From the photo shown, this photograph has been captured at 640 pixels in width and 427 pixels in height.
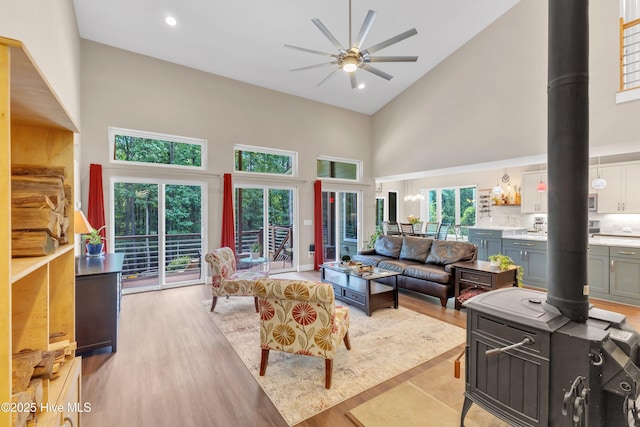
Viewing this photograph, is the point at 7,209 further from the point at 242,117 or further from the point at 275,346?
the point at 242,117

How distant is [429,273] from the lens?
4.56 meters

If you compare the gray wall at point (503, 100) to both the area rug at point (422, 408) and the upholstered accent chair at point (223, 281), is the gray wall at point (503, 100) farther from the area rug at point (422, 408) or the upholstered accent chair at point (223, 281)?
the upholstered accent chair at point (223, 281)

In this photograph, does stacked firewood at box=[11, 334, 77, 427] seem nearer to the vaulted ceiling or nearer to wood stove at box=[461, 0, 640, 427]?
wood stove at box=[461, 0, 640, 427]

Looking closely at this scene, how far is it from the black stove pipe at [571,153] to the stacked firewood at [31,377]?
2.38 meters

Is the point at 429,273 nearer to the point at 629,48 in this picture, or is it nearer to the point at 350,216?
the point at 350,216

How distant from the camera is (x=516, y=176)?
305 inches

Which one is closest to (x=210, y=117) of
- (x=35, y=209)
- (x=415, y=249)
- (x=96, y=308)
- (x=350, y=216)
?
(x=96, y=308)

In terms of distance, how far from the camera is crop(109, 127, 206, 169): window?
5062 millimetres

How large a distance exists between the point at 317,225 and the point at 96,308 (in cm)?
474

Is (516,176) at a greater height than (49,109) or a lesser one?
greater

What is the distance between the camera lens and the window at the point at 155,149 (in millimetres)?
5062

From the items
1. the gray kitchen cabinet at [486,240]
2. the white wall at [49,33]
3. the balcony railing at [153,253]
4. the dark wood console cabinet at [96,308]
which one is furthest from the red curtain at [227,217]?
the gray kitchen cabinet at [486,240]

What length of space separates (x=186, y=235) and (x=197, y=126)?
2.10 m

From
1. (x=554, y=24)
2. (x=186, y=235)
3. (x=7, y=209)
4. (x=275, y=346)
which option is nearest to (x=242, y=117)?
(x=186, y=235)
